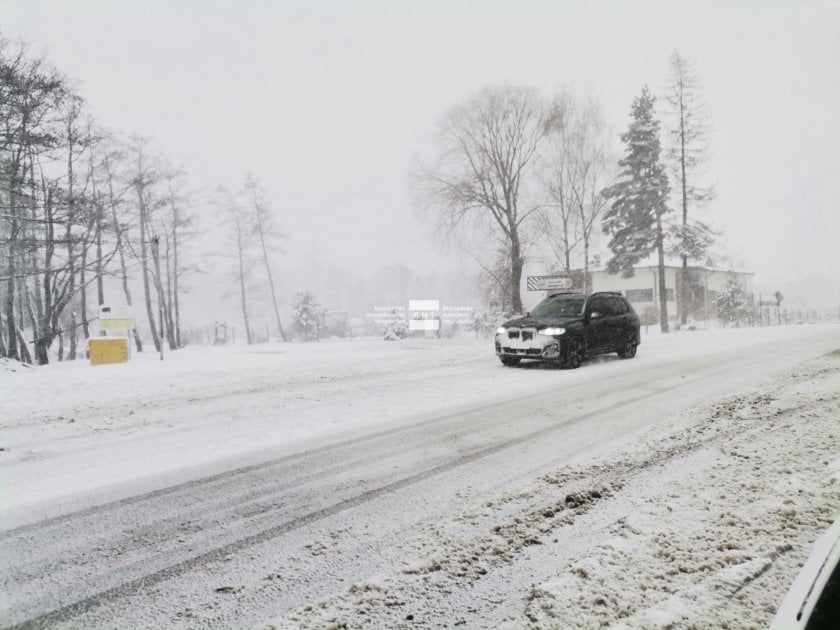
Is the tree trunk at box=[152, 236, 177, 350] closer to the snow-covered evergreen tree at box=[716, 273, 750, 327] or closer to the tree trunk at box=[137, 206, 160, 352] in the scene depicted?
the tree trunk at box=[137, 206, 160, 352]

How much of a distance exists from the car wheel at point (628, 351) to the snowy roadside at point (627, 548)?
832 cm

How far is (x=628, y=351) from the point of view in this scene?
12539 millimetres

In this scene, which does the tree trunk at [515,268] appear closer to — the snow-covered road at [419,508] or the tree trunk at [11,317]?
the snow-covered road at [419,508]

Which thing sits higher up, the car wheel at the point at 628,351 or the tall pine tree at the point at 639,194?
the tall pine tree at the point at 639,194

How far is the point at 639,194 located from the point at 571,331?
2174 centimetres

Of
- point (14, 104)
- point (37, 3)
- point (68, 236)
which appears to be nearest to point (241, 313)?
point (68, 236)

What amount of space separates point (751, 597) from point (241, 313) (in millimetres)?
41039

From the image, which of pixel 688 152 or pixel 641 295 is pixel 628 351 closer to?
pixel 688 152

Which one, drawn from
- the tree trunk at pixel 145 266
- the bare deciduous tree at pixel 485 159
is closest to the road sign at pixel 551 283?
the bare deciduous tree at pixel 485 159

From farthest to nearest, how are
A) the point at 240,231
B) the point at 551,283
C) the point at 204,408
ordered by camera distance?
1. the point at 240,231
2. the point at 551,283
3. the point at 204,408

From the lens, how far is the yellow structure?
15.7 metres

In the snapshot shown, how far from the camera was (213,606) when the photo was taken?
7.04 ft

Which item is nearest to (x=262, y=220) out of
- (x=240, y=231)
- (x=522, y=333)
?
(x=240, y=231)

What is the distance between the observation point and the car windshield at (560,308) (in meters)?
11.6
